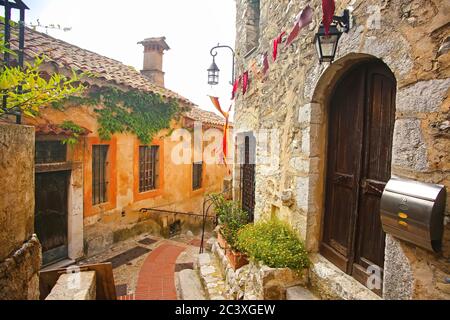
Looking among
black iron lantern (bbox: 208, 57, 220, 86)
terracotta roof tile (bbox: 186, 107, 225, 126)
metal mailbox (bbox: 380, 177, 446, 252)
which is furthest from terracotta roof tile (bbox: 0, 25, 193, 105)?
metal mailbox (bbox: 380, 177, 446, 252)

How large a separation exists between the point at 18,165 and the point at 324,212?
10.2 ft

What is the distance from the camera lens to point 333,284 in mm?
2537

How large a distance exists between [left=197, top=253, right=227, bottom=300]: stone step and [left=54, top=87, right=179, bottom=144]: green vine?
4049 millimetres

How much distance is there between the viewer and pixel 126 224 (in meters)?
7.43

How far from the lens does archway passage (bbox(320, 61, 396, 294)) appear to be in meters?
2.33

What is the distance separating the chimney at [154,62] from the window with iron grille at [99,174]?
4.42 meters

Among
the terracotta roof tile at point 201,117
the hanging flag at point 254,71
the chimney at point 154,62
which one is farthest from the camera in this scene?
the chimney at point 154,62

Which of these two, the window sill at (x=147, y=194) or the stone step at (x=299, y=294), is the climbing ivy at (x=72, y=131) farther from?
the stone step at (x=299, y=294)

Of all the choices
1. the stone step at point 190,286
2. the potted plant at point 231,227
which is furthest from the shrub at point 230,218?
the stone step at point 190,286

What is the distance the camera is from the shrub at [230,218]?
4.53 m

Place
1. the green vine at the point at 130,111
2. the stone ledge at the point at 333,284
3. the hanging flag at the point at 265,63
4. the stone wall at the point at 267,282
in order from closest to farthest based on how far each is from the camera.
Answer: the stone ledge at the point at 333,284 < the stone wall at the point at 267,282 < the hanging flag at the point at 265,63 < the green vine at the point at 130,111

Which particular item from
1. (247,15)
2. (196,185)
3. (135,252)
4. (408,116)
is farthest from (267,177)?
(196,185)

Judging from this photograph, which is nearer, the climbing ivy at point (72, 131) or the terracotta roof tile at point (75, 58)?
the terracotta roof tile at point (75, 58)

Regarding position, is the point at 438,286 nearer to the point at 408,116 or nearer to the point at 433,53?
the point at 408,116
